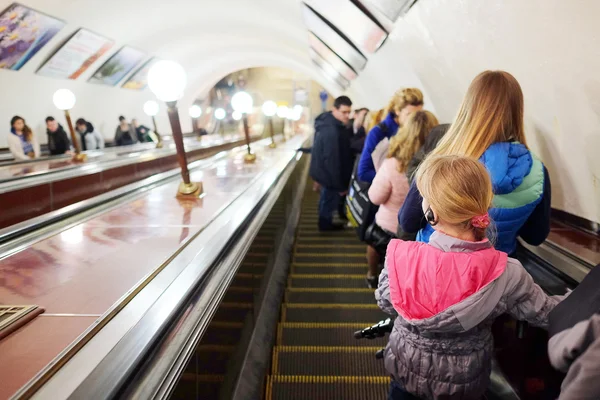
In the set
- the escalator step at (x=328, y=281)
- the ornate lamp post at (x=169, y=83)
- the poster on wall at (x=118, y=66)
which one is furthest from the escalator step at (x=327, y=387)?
the poster on wall at (x=118, y=66)

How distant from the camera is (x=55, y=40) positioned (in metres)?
9.22

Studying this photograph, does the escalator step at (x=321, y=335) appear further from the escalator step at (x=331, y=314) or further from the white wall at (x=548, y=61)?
the white wall at (x=548, y=61)

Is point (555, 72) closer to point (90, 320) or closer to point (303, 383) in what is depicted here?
point (303, 383)

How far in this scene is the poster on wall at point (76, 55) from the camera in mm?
9758

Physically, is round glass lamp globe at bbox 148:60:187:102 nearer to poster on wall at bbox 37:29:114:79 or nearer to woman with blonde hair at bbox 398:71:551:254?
woman with blonde hair at bbox 398:71:551:254

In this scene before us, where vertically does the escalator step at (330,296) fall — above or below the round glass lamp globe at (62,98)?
below

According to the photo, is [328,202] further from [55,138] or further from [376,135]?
[55,138]

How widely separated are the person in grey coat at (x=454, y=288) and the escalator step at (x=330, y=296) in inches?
92.4

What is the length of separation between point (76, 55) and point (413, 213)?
34.2 feet

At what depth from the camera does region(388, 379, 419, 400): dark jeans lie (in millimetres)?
1852

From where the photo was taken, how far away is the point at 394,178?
3.18 metres

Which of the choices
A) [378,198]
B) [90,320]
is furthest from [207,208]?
[90,320]

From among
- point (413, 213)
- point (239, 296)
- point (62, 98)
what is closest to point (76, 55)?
point (62, 98)

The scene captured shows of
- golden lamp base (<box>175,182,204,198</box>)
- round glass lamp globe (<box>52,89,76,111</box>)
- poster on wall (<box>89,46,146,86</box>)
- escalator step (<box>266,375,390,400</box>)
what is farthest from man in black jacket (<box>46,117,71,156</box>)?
escalator step (<box>266,375,390,400</box>)
